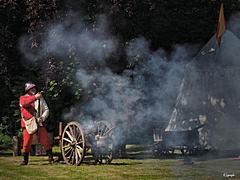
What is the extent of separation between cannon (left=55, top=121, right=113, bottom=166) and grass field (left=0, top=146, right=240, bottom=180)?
224 millimetres

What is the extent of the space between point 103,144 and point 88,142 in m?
0.33

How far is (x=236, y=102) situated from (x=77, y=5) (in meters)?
5.61

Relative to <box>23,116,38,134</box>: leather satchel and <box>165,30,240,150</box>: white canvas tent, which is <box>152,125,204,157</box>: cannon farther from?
<box>23,116,38,134</box>: leather satchel

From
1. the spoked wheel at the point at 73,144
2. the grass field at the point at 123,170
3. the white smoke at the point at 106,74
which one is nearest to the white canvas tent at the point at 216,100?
the white smoke at the point at 106,74

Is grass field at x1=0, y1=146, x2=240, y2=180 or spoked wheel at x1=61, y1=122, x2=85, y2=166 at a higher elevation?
spoked wheel at x1=61, y1=122, x2=85, y2=166

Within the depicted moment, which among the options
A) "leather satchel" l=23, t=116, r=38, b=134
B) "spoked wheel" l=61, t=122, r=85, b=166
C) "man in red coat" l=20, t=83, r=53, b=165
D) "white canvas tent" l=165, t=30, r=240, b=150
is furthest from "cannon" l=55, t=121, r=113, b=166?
"white canvas tent" l=165, t=30, r=240, b=150

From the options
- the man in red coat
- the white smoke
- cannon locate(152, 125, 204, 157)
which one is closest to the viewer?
the man in red coat

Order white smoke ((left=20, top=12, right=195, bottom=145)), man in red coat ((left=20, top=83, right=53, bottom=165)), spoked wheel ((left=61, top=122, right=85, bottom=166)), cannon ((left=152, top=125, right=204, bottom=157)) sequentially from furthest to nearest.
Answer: cannon ((left=152, top=125, right=204, bottom=157)) < white smoke ((left=20, top=12, right=195, bottom=145)) < man in red coat ((left=20, top=83, right=53, bottom=165)) < spoked wheel ((left=61, top=122, right=85, bottom=166))

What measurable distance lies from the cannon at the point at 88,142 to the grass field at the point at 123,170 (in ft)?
0.73

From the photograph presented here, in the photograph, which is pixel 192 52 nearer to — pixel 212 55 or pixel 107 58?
pixel 212 55

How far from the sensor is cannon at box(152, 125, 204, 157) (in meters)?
13.3

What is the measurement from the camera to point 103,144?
1070 centimetres

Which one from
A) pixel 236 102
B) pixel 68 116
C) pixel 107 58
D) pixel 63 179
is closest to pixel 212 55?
pixel 236 102

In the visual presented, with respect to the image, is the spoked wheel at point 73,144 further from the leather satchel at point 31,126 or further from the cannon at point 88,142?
the leather satchel at point 31,126
